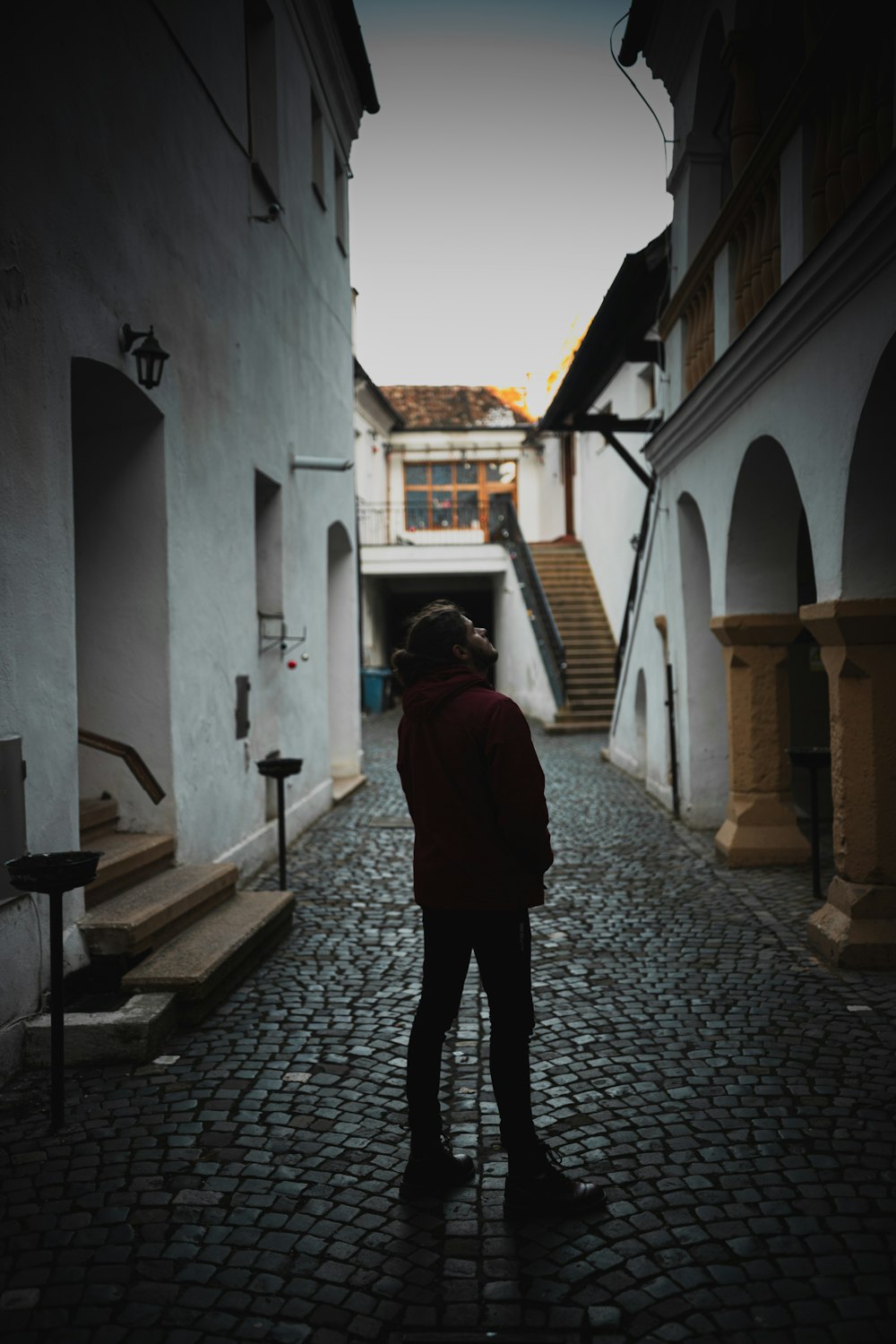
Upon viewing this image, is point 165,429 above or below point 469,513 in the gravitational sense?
below

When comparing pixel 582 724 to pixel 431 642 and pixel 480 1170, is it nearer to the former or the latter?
pixel 480 1170

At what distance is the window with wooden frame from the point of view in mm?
32906

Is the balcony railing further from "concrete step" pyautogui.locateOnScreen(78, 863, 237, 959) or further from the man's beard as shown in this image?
the man's beard

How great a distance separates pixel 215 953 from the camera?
5.54m

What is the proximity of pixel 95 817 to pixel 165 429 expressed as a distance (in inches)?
94.9

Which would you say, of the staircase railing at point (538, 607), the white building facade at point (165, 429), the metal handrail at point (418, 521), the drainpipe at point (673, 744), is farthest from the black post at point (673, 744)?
the metal handrail at point (418, 521)

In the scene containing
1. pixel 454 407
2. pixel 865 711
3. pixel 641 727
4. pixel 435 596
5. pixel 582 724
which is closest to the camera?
pixel 865 711

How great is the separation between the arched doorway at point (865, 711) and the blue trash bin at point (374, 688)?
67.7 ft

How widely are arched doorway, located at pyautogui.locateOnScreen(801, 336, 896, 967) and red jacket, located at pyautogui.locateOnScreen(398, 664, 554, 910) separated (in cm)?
317

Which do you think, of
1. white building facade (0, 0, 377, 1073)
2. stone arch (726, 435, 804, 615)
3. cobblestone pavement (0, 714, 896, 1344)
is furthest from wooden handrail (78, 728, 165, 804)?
stone arch (726, 435, 804, 615)

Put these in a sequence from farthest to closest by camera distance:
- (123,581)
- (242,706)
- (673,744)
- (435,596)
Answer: (435,596)
(673,744)
(242,706)
(123,581)

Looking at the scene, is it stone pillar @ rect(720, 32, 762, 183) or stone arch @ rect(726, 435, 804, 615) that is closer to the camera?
stone pillar @ rect(720, 32, 762, 183)

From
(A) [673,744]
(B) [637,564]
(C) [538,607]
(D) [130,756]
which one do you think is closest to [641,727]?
(B) [637,564]

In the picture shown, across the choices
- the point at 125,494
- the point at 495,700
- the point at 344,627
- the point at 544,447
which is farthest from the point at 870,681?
the point at 544,447
